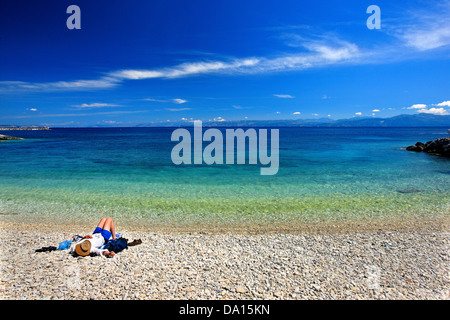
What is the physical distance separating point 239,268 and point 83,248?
4.82m

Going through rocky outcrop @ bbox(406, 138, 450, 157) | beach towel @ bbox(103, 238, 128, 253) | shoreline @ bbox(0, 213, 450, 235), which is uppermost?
rocky outcrop @ bbox(406, 138, 450, 157)

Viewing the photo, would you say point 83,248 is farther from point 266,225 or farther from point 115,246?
point 266,225

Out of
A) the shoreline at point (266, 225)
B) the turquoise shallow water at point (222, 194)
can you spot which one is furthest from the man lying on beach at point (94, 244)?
the turquoise shallow water at point (222, 194)

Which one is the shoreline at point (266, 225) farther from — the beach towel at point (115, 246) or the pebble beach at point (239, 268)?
the beach towel at point (115, 246)

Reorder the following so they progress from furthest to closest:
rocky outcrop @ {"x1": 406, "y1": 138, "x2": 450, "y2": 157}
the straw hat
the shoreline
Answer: rocky outcrop @ {"x1": 406, "y1": 138, "x2": 450, "y2": 157} → the shoreline → the straw hat

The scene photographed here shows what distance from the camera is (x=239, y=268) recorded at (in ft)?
23.8

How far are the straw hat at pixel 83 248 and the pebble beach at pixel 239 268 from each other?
18 cm

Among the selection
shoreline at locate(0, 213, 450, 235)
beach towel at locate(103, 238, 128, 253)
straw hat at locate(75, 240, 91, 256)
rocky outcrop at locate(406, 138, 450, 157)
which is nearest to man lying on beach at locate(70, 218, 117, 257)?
straw hat at locate(75, 240, 91, 256)

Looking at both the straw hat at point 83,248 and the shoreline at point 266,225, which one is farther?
the shoreline at point 266,225

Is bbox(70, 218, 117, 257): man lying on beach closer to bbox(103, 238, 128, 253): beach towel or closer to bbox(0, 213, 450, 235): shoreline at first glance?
bbox(103, 238, 128, 253): beach towel

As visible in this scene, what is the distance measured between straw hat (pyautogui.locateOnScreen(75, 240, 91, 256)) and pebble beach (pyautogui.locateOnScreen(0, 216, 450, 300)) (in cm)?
18

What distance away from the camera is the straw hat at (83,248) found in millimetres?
7742

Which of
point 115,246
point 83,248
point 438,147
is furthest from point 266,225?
point 438,147

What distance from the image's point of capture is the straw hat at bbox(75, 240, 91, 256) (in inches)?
305
